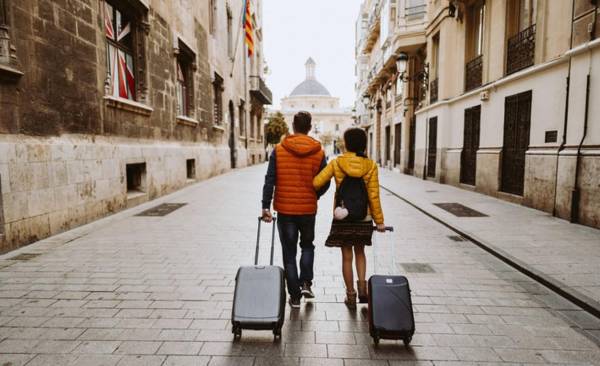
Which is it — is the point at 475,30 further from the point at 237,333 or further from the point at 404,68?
the point at 237,333

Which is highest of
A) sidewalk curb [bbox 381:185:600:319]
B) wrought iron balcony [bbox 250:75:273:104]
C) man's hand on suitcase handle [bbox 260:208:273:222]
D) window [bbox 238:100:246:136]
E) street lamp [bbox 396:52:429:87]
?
wrought iron balcony [bbox 250:75:273:104]

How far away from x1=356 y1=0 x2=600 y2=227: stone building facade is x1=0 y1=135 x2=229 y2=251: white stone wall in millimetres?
9457

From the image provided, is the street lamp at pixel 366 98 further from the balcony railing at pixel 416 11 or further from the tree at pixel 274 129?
the balcony railing at pixel 416 11

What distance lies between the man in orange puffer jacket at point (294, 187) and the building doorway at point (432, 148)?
14.2m

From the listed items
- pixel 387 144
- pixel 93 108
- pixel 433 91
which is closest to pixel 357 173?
pixel 93 108

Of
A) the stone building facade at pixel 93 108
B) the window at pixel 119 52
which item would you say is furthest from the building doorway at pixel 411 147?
the window at pixel 119 52

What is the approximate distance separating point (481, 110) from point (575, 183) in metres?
5.45

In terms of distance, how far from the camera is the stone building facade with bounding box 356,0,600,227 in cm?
748

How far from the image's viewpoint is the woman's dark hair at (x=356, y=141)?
11.3 feet

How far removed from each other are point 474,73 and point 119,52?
11.3 m

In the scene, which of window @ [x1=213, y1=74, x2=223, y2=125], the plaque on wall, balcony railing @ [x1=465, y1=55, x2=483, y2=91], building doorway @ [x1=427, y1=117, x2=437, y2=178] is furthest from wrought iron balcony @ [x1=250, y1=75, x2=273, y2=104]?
the plaque on wall

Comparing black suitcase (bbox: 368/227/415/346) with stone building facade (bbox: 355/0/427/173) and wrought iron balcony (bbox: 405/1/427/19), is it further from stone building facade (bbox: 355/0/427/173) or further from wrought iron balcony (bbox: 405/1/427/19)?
wrought iron balcony (bbox: 405/1/427/19)

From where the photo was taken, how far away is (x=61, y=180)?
6.77 m

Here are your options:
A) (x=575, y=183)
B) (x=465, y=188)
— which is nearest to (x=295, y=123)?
(x=575, y=183)
